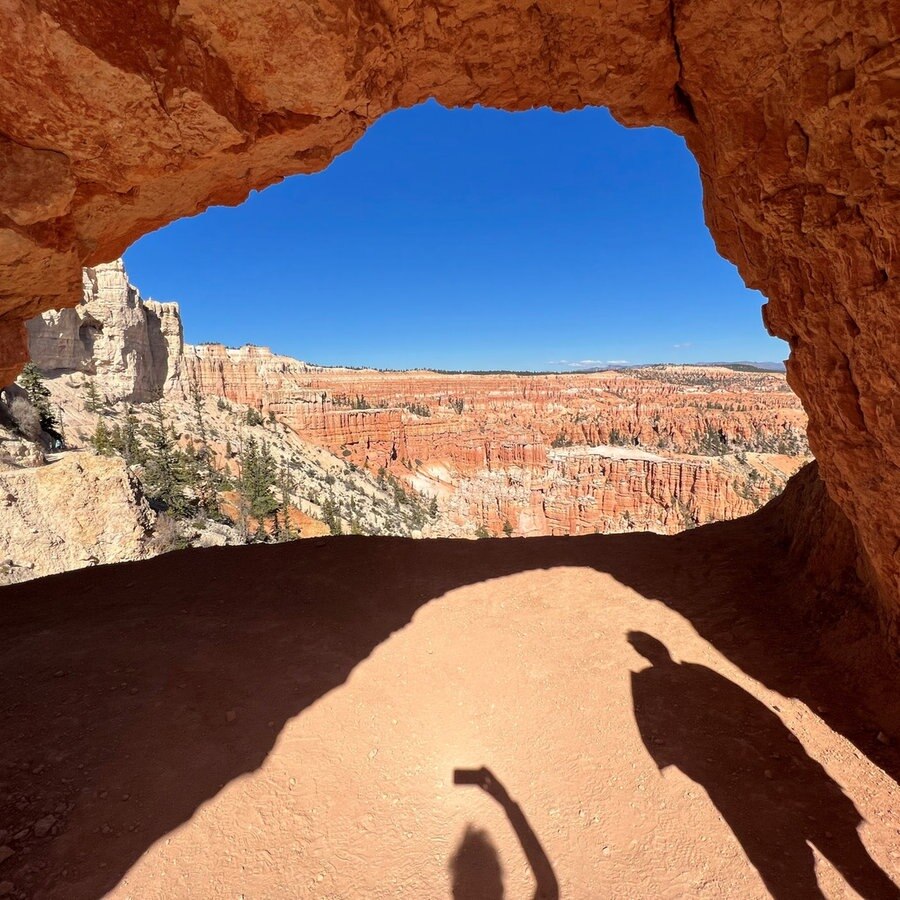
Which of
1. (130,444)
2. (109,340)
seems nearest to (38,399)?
(130,444)

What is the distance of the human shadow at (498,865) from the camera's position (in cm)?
250

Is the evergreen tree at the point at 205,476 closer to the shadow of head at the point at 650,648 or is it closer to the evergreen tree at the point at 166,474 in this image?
the evergreen tree at the point at 166,474

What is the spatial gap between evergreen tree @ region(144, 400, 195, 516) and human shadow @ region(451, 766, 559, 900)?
19.5 m

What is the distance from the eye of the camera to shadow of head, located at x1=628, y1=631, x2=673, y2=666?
4.23 m

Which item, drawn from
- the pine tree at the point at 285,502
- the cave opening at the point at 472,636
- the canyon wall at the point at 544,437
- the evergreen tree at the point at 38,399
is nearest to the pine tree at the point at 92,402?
the evergreen tree at the point at 38,399

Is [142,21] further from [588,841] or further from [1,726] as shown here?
[588,841]

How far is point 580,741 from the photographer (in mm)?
3480

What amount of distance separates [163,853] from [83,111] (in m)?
4.04

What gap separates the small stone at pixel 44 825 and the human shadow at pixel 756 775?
364 cm

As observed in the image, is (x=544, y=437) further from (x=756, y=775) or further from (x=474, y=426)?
(x=756, y=775)

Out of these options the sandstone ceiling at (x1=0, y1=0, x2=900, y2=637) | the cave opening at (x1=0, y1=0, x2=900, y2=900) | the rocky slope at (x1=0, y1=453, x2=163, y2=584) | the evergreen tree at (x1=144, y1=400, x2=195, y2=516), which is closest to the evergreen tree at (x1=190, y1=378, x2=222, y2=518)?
the evergreen tree at (x1=144, y1=400, x2=195, y2=516)

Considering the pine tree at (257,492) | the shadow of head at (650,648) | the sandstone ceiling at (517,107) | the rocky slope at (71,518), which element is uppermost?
the sandstone ceiling at (517,107)

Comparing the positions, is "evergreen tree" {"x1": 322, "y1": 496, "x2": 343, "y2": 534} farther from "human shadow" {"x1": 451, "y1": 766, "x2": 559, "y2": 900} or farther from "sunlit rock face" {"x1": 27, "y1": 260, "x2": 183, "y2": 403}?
"human shadow" {"x1": 451, "y1": 766, "x2": 559, "y2": 900}

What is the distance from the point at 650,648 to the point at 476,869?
2.53m
